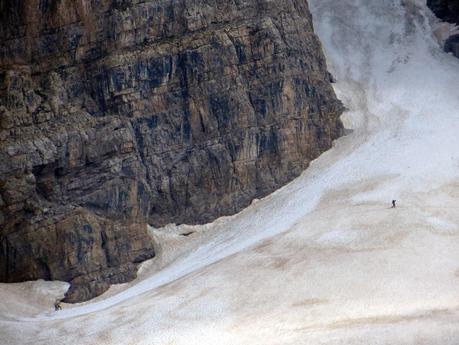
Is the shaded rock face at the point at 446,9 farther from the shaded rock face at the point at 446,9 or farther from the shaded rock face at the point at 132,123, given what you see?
the shaded rock face at the point at 132,123

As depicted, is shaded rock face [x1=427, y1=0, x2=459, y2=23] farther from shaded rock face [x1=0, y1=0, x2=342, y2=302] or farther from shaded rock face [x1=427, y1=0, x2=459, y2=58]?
shaded rock face [x1=0, y1=0, x2=342, y2=302]

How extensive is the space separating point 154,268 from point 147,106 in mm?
8690

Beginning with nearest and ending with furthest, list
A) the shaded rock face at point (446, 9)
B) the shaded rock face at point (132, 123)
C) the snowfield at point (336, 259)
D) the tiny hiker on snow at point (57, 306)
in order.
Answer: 1. the snowfield at point (336, 259)
2. the tiny hiker on snow at point (57, 306)
3. the shaded rock face at point (132, 123)
4. the shaded rock face at point (446, 9)

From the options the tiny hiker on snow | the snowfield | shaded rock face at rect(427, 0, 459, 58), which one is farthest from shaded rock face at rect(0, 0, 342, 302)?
shaded rock face at rect(427, 0, 459, 58)

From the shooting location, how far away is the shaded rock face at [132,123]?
42750 millimetres

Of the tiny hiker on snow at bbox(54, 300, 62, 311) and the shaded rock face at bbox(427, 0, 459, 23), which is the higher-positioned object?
the shaded rock face at bbox(427, 0, 459, 23)

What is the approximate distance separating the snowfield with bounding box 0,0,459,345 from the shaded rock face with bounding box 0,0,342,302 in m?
1.34

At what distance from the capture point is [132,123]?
46.2 meters

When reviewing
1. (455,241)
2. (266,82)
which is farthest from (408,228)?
A: (266,82)

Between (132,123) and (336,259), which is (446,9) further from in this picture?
(336,259)

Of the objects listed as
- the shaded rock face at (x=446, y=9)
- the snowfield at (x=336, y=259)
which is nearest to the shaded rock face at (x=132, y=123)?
the snowfield at (x=336, y=259)

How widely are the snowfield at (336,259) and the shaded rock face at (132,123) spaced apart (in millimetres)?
1345

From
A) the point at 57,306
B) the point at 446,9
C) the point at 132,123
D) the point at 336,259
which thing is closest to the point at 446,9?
the point at 446,9

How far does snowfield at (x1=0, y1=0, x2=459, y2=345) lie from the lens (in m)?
32.5
